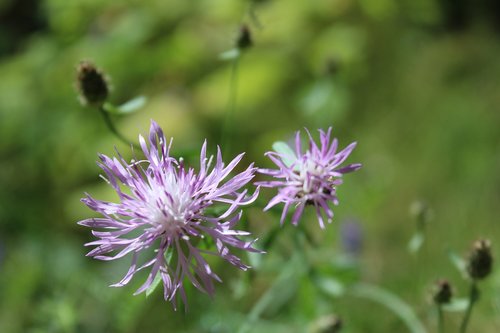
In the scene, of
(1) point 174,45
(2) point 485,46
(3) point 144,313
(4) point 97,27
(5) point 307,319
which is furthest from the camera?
(2) point 485,46

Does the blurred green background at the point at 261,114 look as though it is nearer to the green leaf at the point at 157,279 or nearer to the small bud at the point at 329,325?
the small bud at the point at 329,325

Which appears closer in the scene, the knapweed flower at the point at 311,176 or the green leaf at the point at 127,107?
the knapweed flower at the point at 311,176

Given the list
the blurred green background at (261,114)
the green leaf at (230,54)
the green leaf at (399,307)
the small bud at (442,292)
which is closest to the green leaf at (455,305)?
the small bud at (442,292)

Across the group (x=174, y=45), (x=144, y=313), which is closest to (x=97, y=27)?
(x=174, y=45)

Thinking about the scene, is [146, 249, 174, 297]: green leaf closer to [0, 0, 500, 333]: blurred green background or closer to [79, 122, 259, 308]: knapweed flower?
[79, 122, 259, 308]: knapweed flower

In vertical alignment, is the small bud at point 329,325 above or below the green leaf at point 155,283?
below

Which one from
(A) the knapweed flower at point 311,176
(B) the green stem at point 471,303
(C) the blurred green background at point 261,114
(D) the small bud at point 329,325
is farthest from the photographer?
(C) the blurred green background at point 261,114

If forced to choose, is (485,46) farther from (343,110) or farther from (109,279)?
(109,279)
